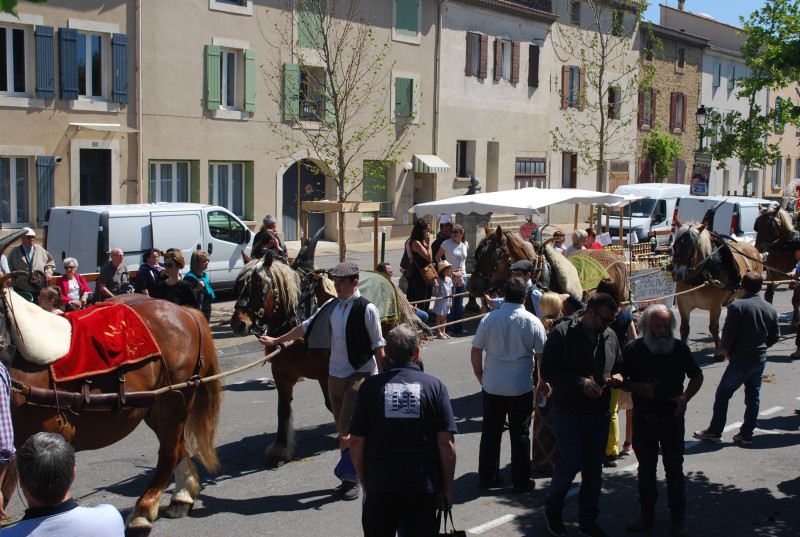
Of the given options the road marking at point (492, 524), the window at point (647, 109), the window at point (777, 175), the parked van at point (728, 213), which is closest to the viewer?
the road marking at point (492, 524)

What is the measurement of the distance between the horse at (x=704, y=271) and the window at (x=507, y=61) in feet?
74.1

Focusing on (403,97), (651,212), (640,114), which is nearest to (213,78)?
(403,97)

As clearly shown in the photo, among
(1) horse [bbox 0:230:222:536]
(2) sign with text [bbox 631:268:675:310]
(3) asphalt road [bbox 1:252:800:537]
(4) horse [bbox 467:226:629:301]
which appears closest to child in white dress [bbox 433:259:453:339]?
(2) sign with text [bbox 631:268:675:310]

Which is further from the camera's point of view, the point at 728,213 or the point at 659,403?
the point at 728,213

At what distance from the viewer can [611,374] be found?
681 centimetres

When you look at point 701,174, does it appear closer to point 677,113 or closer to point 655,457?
point 655,457

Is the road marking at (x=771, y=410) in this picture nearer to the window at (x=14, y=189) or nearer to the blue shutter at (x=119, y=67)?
the window at (x=14, y=189)

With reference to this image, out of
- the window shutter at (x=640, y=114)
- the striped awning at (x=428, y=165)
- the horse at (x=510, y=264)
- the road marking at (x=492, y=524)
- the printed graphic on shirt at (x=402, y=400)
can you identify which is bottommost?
the road marking at (x=492, y=524)

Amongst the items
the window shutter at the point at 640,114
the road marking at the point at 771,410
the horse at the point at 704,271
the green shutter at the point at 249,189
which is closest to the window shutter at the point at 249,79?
the green shutter at the point at 249,189

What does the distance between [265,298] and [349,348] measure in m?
1.28

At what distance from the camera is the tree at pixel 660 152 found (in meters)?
43.9

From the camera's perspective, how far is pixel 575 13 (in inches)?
1545

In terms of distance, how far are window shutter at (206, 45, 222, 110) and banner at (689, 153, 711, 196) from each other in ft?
43.7

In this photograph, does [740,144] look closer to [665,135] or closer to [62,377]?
[665,135]
